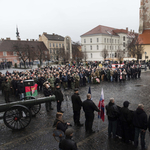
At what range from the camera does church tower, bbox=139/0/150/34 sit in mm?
46484

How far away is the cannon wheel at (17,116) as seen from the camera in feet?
21.4

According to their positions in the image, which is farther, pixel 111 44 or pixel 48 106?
pixel 111 44

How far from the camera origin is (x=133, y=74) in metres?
19.1

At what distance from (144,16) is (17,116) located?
2057 inches

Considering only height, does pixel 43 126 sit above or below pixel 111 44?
below

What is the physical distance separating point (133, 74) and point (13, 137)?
1668 centimetres

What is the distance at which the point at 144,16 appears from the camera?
155 feet

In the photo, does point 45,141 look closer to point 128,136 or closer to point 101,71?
point 128,136

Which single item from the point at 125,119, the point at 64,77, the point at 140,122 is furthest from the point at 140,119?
the point at 64,77

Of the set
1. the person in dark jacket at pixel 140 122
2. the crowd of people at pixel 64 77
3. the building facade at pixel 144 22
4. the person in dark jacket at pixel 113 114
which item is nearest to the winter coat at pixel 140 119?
the person in dark jacket at pixel 140 122

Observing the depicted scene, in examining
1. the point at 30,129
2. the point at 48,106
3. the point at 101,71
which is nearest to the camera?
the point at 30,129

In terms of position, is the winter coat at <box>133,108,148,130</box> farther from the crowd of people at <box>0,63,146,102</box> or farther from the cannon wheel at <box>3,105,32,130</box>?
the crowd of people at <box>0,63,146,102</box>

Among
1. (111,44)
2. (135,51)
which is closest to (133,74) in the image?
(135,51)

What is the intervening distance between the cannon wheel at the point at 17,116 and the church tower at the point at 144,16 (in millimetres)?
49670
